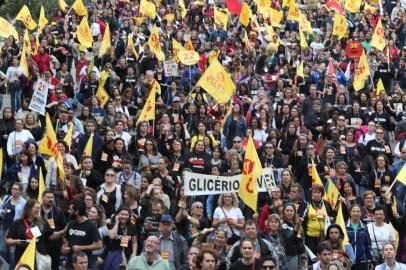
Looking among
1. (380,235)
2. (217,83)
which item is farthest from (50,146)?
(380,235)

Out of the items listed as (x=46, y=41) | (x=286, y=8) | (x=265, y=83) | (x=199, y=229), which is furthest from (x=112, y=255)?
(x=286, y=8)

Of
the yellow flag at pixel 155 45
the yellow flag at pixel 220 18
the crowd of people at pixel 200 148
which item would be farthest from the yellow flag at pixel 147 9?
the yellow flag at pixel 155 45

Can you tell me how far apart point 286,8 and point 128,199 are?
20.1 meters

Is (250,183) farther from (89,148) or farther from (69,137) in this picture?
(69,137)

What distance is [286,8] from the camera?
108ft

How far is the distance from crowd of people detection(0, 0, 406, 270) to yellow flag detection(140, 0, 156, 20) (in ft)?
0.85

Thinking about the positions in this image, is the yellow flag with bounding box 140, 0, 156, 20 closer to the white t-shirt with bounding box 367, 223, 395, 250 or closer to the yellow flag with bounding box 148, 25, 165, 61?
the yellow flag with bounding box 148, 25, 165, 61

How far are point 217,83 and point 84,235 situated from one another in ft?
23.2

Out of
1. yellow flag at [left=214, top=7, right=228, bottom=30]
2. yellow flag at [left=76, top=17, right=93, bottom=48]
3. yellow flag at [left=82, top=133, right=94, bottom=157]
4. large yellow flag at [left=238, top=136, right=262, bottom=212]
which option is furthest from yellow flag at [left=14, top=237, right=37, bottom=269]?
yellow flag at [left=214, top=7, right=228, bottom=30]

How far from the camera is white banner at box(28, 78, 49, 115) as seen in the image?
61.1 ft

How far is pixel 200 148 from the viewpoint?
16516 mm

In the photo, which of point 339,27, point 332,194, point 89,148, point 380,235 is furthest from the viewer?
point 339,27

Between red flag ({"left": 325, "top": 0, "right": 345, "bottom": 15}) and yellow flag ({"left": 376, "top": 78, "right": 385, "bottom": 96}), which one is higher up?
red flag ({"left": 325, "top": 0, "right": 345, "bottom": 15})

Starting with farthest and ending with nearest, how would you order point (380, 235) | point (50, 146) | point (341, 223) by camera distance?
1. point (50, 146)
2. point (380, 235)
3. point (341, 223)
